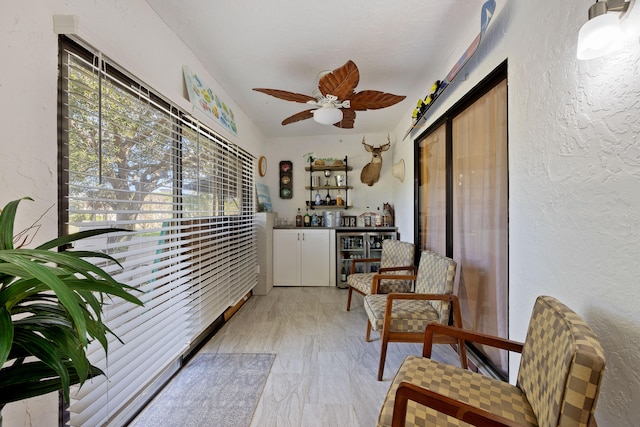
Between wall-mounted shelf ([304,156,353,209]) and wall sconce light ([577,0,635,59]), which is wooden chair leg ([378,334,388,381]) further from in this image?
wall-mounted shelf ([304,156,353,209])

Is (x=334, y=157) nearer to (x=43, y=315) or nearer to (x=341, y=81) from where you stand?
(x=341, y=81)

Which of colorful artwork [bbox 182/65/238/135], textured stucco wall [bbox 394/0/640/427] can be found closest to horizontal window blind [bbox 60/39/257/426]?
colorful artwork [bbox 182/65/238/135]

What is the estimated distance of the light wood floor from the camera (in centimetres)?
152

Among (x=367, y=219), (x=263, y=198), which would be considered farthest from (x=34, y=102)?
(x=367, y=219)

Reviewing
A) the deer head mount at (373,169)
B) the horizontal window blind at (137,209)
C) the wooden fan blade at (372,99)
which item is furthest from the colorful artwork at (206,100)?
the deer head mount at (373,169)

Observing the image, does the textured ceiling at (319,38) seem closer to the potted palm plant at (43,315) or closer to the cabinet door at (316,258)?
the potted palm plant at (43,315)

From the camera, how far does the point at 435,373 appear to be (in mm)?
1182

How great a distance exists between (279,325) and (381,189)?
8.71 ft

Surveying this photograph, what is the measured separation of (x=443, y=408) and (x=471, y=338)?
0.50 metres

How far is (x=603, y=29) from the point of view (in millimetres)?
777

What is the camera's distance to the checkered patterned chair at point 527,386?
692 millimetres

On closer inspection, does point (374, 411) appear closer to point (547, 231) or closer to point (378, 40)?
point (547, 231)

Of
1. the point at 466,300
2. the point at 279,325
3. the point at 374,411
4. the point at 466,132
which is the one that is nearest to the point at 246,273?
the point at 279,325

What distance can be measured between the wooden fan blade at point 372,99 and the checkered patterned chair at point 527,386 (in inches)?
64.5
